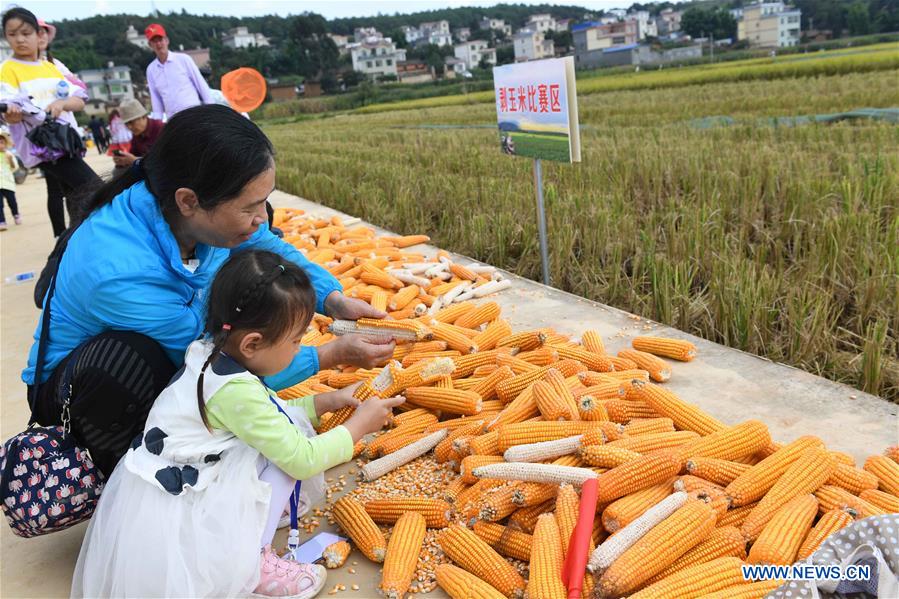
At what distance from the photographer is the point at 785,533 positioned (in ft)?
6.50

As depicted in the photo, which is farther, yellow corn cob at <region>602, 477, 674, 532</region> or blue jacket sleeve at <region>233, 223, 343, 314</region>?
blue jacket sleeve at <region>233, 223, 343, 314</region>

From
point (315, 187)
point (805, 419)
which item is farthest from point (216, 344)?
point (315, 187)

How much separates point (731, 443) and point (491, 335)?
1.52 meters

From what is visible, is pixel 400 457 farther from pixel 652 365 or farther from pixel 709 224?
pixel 709 224

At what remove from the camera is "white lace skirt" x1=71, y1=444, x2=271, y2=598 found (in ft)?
6.43

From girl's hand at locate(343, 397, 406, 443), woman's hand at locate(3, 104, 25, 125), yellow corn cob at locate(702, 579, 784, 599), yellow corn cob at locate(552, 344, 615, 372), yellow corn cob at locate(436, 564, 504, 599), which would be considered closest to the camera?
yellow corn cob at locate(702, 579, 784, 599)

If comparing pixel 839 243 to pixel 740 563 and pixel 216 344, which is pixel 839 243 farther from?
pixel 216 344

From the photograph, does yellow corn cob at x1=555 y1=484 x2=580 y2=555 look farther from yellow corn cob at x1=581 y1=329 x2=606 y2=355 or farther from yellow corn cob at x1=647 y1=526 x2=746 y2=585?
yellow corn cob at x1=581 y1=329 x2=606 y2=355

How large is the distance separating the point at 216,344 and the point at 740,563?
1.63m

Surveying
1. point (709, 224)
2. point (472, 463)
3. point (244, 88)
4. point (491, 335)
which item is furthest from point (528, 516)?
point (244, 88)

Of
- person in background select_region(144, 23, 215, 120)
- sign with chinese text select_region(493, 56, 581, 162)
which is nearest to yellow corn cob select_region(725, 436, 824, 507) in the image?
sign with chinese text select_region(493, 56, 581, 162)

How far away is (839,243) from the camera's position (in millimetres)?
4289

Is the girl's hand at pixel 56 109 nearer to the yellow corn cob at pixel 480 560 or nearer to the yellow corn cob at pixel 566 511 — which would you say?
the yellow corn cob at pixel 480 560

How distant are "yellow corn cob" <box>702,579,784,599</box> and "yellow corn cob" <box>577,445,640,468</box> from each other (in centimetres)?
56
